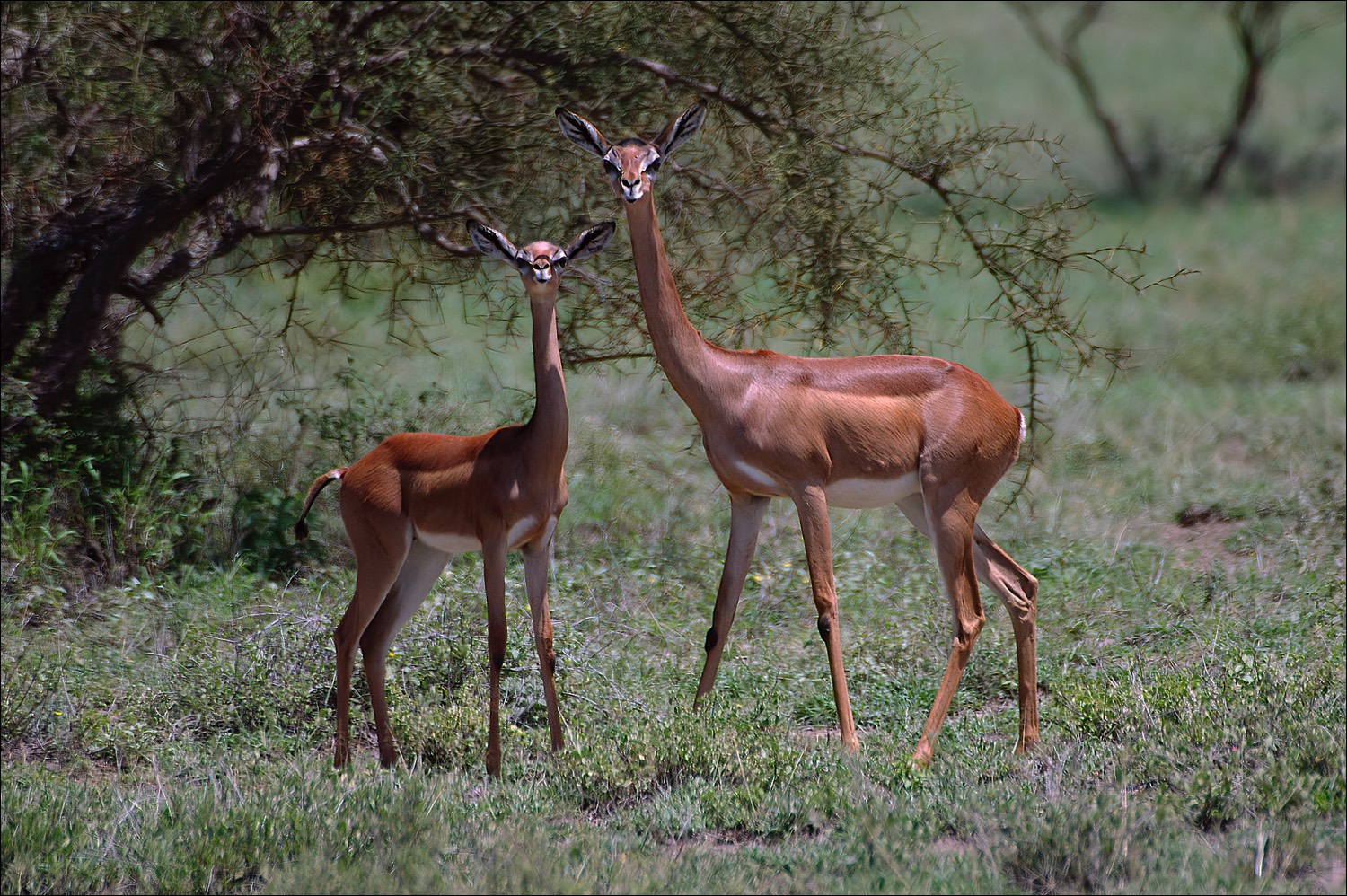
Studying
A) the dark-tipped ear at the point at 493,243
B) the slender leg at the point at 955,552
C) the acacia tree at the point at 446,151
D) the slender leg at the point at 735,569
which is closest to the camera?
the dark-tipped ear at the point at 493,243

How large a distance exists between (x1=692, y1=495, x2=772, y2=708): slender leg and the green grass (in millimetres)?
216

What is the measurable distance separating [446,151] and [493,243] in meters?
2.14

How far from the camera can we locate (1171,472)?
31.9 feet

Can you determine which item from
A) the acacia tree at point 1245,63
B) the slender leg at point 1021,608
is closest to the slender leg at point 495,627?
the slender leg at point 1021,608

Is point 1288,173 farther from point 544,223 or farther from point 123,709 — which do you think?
point 123,709

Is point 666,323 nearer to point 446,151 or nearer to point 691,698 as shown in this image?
point 691,698

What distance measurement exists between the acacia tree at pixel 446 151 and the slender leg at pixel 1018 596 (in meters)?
1.24

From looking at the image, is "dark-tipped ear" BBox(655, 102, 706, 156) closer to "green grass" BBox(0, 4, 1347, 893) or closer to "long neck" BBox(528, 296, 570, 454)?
"long neck" BBox(528, 296, 570, 454)

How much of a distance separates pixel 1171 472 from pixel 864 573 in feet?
10.7

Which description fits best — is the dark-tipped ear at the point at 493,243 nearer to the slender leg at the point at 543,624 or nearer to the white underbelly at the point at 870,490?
the slender leg at the point at 543,624

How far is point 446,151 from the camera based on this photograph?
275 inches

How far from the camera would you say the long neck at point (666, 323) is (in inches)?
210

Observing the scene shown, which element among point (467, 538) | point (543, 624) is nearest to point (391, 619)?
point (467, 538)

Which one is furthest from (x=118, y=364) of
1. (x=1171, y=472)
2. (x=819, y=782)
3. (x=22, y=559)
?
(x=1171, y=472)
